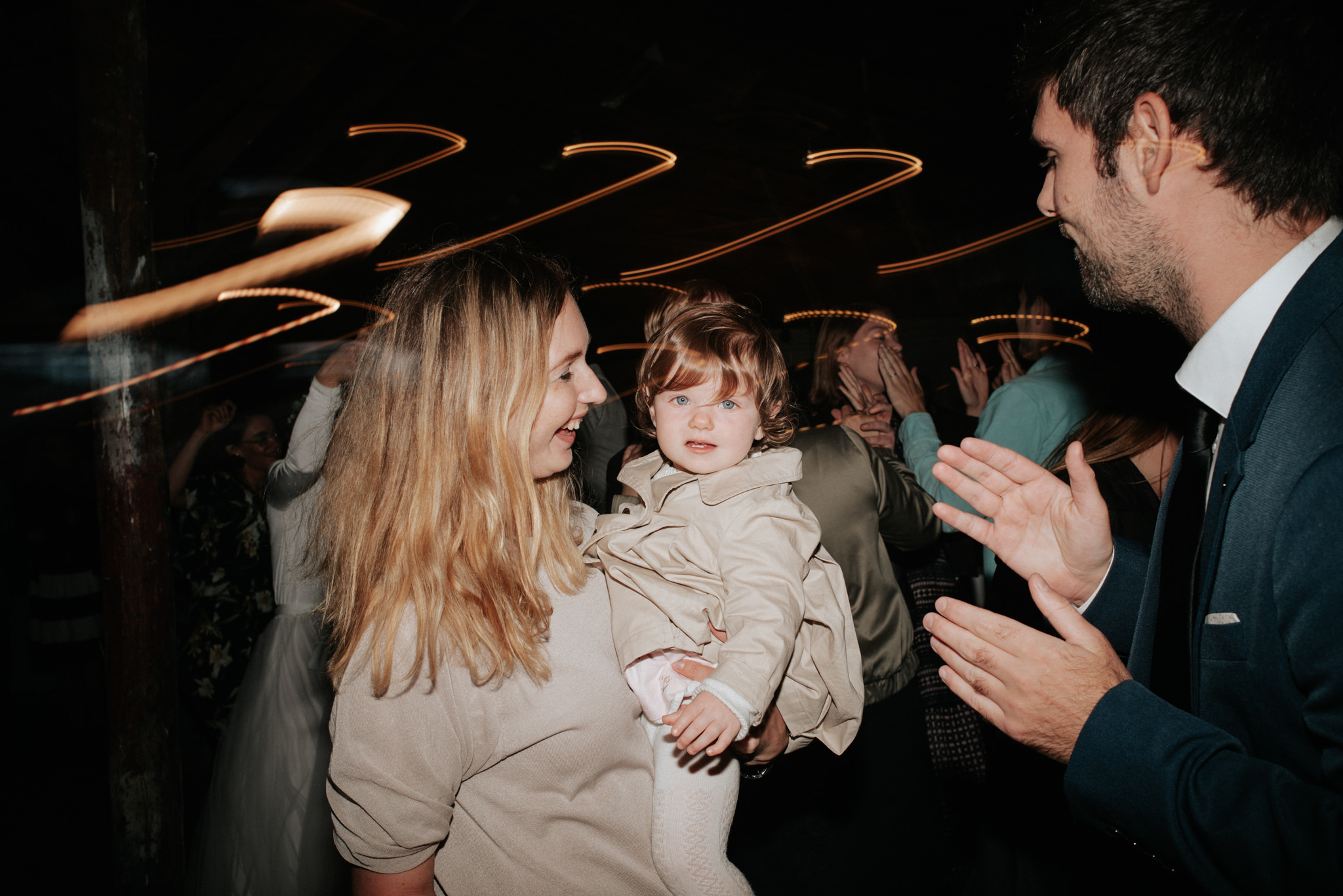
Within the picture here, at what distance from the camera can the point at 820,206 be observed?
726cm

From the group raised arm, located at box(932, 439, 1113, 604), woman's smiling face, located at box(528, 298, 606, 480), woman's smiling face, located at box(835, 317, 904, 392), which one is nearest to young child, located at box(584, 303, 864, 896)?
woman's smiling face, located at box(528, 298, 606, 480)

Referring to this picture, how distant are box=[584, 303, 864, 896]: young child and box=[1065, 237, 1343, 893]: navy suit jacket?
0.56m

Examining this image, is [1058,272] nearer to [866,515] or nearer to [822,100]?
[822,100]

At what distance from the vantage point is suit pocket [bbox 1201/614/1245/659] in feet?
3.29

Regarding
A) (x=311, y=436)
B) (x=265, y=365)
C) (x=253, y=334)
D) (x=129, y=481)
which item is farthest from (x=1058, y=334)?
(x=253, y=334)

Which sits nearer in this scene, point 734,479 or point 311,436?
point 734,479

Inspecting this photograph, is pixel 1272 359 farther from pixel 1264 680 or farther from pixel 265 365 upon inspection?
pixel 265 365

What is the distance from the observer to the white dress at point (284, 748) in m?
2.22

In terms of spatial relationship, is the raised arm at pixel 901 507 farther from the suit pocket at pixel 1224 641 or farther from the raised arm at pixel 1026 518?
the suit pocket at pixel 1224 641

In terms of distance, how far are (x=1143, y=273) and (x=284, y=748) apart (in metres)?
2.90

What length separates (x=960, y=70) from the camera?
502 cm

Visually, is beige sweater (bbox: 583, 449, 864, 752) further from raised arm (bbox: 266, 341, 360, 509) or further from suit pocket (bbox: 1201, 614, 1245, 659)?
raised arm (bbox: 266, 341, 360, 509)

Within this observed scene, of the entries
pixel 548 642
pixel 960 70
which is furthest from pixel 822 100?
pixel 548 642

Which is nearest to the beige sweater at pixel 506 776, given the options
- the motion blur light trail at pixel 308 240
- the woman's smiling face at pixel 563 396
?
the woman's smiling face at pixel 563 396
